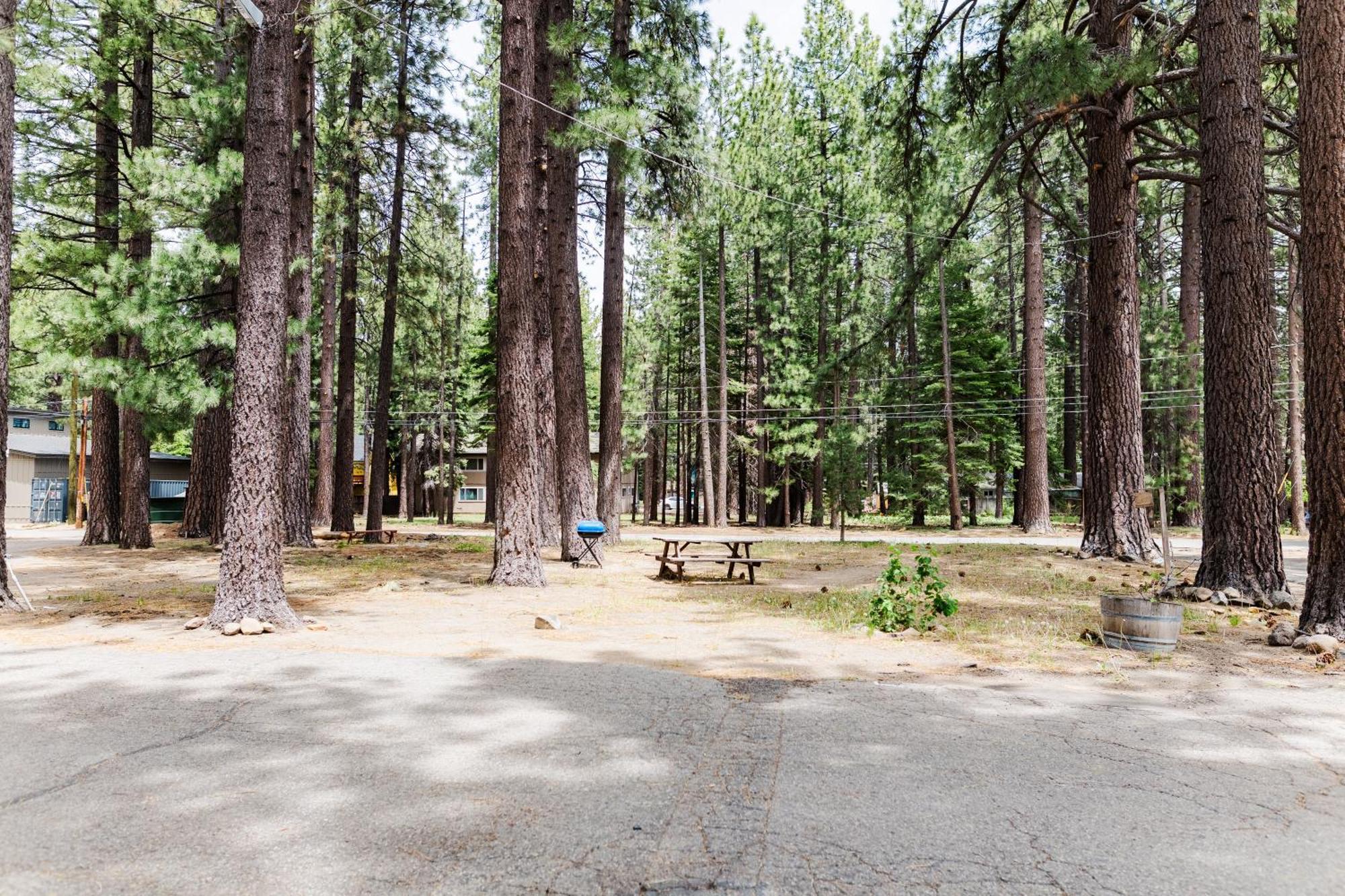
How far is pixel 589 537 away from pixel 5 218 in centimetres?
824

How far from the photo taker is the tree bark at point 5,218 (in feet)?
26.0

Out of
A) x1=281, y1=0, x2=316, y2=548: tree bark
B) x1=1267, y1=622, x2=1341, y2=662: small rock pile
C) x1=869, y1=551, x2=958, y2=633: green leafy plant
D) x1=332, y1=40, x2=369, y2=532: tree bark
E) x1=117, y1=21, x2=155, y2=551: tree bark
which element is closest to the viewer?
x1=1267, y1=622, x2=1341, y2=662: small rock pile

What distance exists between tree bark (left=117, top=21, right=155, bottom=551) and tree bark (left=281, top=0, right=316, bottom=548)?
2539mm

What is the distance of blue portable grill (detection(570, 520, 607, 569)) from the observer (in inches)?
486

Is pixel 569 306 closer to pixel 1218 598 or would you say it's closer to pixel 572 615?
pixel 572 615

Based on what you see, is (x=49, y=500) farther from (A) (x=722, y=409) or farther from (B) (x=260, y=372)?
(B) (x=260, y=372)

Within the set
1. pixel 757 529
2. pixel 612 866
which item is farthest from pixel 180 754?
pixel 757 529

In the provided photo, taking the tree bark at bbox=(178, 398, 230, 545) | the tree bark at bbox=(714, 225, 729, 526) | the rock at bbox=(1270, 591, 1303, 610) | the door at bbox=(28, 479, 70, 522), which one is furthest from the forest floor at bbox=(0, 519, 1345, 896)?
the door at bbox=(28, 479, 70, 522)

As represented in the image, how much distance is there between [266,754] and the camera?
11.9 feet

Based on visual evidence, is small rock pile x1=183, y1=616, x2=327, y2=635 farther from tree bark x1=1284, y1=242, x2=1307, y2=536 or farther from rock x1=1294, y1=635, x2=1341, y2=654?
tree bark x1=1284, y1=242, x2=1307, y2=536

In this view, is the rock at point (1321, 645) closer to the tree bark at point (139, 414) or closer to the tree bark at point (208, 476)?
the tree bark at point (208, 476)

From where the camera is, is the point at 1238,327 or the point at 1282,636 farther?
the point at 1238,327

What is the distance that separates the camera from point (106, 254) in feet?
47.2

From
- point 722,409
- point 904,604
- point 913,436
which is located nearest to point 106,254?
point 904,604
